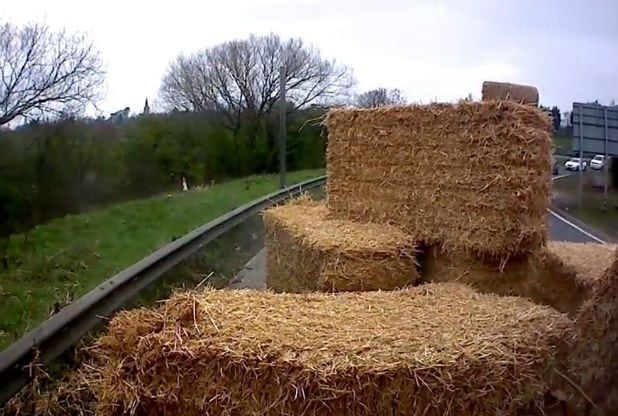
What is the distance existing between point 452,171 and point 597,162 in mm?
3660

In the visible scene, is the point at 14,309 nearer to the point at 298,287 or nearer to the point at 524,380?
the point at 298,287

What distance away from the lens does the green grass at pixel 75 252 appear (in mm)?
4156

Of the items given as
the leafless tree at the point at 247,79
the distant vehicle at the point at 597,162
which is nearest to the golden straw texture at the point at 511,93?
the distant vehicle at the point at 597,162

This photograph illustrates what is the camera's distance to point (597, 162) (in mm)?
7379

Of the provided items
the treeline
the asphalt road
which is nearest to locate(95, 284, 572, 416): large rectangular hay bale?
the treeline

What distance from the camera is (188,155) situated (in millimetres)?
10617

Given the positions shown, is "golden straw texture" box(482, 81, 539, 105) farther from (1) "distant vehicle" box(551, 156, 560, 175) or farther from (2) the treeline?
(2) the treeline

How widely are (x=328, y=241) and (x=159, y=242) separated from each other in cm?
264

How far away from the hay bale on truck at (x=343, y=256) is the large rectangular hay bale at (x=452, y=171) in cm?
23

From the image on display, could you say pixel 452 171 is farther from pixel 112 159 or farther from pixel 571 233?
pixel 112 159

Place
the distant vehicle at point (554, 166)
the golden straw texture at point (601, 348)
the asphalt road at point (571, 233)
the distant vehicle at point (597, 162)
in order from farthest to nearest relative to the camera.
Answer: the distant vehicle at point (597, 162) → the asphalt road at point (571, 233) → the distant vehicle at point (554, 166) → the golden straw texture at point (601, 348)

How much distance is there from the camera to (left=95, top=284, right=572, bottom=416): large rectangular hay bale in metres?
2.46

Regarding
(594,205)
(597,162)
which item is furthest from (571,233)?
(597,162)

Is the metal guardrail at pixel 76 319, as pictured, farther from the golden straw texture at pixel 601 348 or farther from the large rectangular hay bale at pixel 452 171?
the golden straw texture at pixel 601 348
